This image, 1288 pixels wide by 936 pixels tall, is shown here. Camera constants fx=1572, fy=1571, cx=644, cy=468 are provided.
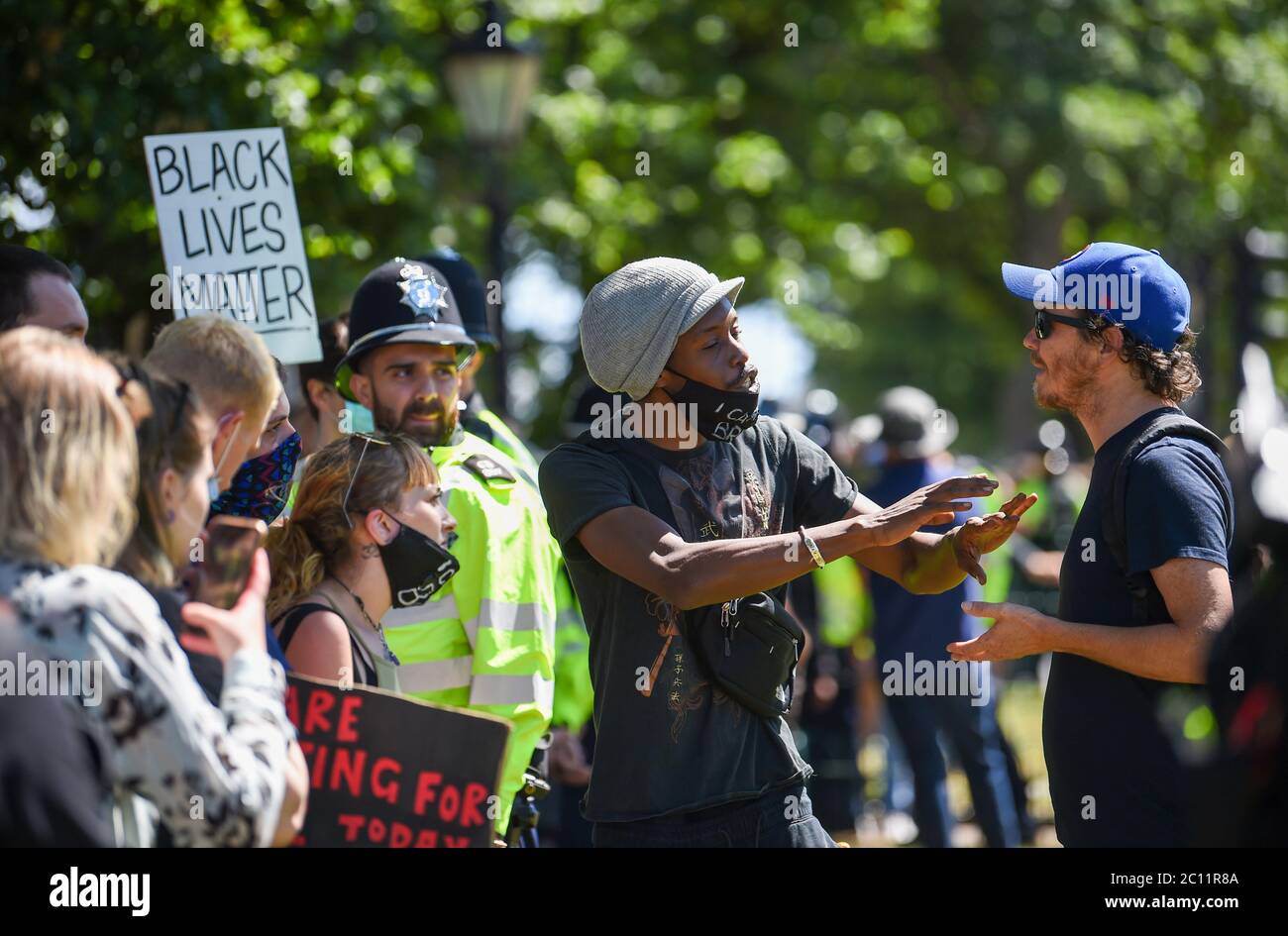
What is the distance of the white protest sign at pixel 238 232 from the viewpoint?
5.11m

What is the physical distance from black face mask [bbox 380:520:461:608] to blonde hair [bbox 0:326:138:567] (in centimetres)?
114

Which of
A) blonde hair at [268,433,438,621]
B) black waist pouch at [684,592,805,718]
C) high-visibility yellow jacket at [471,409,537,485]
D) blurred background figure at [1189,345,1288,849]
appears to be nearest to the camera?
blurred background figure at [1189,345,1288,849]

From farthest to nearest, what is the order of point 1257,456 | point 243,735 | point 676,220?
point 676,220
point 243,735
point 1257,456

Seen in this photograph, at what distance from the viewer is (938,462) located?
8.68 meters

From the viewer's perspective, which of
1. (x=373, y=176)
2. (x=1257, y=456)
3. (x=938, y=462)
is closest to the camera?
(x=1257, y=456)

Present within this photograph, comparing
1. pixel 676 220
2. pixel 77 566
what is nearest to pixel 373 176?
pixel 77 566

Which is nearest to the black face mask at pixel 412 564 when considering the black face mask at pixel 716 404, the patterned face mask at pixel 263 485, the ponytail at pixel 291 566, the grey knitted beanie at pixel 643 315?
the ponytail at pixel 291 566

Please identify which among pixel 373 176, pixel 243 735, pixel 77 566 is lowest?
pixel 243 735

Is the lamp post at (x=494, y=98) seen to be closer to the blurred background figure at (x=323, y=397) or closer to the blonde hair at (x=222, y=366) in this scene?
the blurred background figure at (x=323, y=397)

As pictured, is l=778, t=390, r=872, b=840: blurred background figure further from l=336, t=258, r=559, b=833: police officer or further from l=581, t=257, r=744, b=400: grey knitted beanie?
l=581, t=257, r=744, b=400: grey knitted beanie

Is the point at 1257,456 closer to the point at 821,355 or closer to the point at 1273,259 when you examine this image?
the point at 1273,259

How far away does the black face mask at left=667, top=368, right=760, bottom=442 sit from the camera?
11.9 feet

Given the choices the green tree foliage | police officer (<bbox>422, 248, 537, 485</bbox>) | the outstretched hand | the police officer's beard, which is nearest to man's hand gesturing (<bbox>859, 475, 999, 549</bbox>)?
the outstretched hand

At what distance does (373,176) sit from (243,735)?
5011 millimetres
